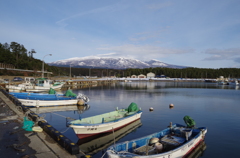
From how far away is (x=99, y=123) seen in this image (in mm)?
20109

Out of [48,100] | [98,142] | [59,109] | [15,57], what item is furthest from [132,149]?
[15,57]

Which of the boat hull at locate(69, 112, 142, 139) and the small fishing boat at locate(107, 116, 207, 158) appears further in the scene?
the boat hull at locate(69, 112, 142, 139)

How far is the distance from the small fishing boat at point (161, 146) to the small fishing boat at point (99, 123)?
6.07m

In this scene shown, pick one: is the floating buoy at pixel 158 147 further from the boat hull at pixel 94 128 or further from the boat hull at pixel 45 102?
the boat hull at pixel 45 102

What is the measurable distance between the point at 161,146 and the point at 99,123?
7.66 m

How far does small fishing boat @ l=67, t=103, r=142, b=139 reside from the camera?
60.1ft

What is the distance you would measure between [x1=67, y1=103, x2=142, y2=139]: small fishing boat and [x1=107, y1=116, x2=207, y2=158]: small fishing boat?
19.9 ft

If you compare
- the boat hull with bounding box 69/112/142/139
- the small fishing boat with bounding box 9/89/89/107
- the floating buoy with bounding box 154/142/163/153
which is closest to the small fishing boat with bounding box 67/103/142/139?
the boat hull with bounding box 69/112/142/139

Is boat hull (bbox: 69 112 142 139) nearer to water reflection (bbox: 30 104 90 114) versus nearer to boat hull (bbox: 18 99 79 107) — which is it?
water reflection (bbox: 30 104 90 114)

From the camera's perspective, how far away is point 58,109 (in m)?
34.6

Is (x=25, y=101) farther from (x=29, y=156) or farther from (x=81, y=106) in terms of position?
(x=29, y=156)

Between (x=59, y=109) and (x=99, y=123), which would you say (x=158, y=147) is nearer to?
(x=99, y=123)

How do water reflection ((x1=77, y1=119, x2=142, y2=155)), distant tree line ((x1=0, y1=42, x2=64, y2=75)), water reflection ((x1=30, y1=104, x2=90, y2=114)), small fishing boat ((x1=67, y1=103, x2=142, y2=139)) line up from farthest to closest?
1. distant tree line ((x1=0, y1=42, x2=64, y2=75))
2. water reflection ((x1=30, y1=104, x2=90, y2=114))
3. small fishing boat ((x1=67, y1=103, x2=142, y2=139))
4. water reflection ((x1=77, y1=119, x2=142, y2=155))

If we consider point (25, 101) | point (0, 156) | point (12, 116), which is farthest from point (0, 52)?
point (0, 156)
